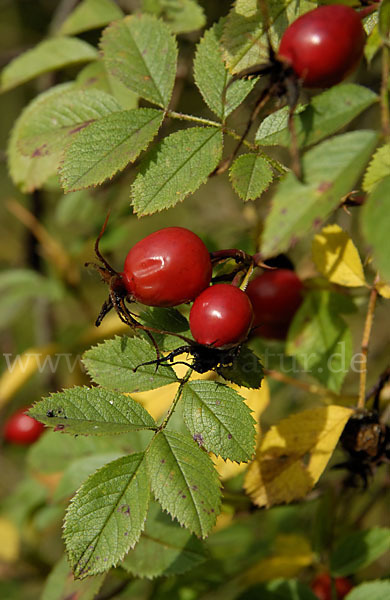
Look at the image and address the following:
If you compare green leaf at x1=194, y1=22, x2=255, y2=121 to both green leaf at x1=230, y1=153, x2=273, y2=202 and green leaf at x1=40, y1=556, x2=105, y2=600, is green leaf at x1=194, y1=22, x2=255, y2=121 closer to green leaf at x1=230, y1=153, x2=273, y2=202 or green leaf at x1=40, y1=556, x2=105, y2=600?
green leaf at x1=230, y1=153, x2=273, y2=202

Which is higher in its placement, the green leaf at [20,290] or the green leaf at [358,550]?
the green leaf at [20,290]

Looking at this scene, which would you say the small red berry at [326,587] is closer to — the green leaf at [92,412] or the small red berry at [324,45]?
the green leaf at [92,412]

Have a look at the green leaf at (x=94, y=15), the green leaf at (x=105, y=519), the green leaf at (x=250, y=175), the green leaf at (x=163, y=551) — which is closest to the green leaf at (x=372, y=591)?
the green leaf at (x=163, y=551)

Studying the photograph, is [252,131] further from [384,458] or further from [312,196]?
[384,458]

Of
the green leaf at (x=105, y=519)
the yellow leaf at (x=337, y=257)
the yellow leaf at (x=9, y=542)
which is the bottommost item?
the yellow leaf at (x=9, y=542)

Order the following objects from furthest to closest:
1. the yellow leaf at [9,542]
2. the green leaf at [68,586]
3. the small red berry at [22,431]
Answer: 1. the small red berry at [22,431]
2. the yellow leaf at [9,542]
3. the green leaf at [68,586]

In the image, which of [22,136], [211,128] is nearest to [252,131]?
[211,128]

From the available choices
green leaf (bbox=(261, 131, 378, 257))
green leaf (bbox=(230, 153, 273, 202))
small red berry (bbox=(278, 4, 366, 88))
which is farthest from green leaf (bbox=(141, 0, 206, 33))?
green leaf (bbox=(261, 131, 378, 257))
